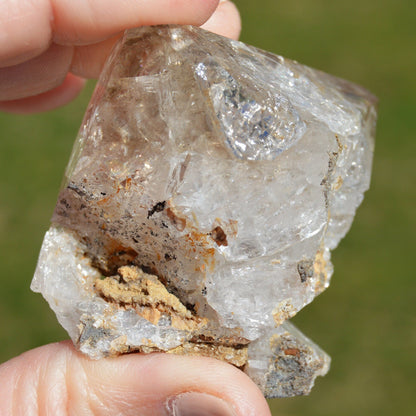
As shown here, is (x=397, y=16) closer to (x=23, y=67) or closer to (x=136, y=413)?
(x=23, y=67)

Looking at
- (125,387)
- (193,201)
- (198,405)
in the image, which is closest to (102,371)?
(125,387)

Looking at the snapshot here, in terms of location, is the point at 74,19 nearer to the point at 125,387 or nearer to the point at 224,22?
the point at 224,22

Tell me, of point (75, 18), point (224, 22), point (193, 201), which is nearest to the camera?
point (193, 201)

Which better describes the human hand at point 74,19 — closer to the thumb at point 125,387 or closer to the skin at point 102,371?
the skin at point 102,371

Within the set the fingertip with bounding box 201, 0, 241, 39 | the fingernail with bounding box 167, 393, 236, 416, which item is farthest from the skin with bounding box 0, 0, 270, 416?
the fingertip with bounding box 201, 0, 241, 39

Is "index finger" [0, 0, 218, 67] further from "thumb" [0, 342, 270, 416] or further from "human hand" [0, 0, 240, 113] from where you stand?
"thumb" [0, 342, 270, 416]

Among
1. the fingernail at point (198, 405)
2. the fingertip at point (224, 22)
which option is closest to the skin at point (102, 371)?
the fingernail at point (198, 405)

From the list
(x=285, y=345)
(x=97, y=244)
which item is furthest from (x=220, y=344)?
(x=97, y=244)
